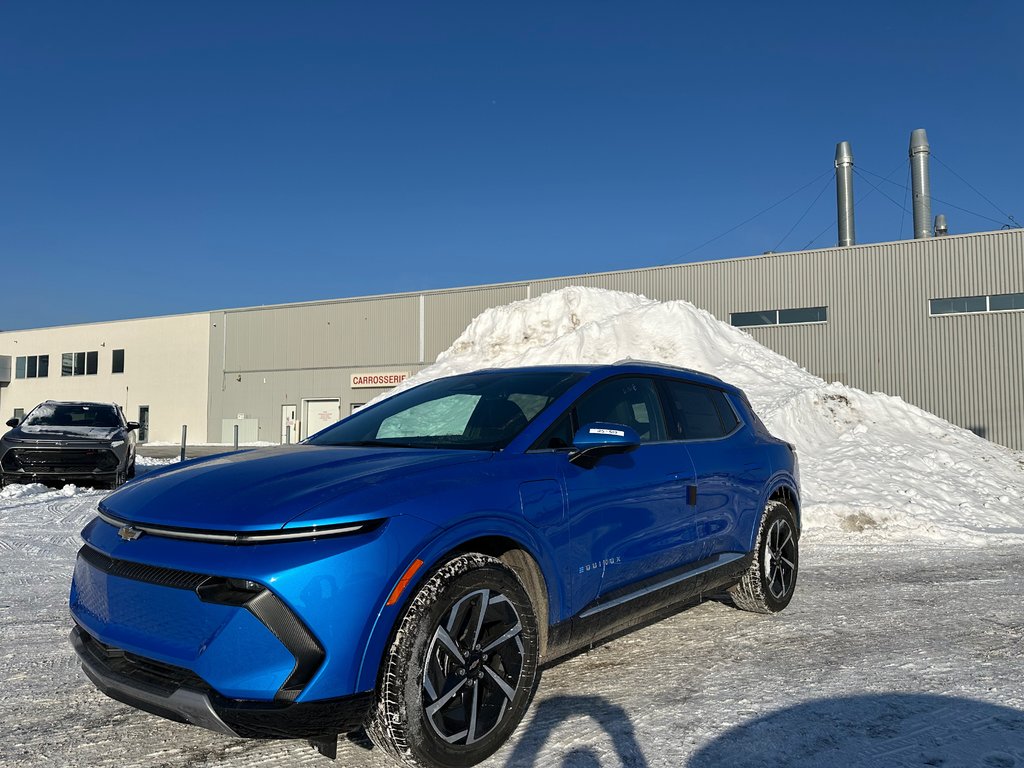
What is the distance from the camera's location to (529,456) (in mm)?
3461

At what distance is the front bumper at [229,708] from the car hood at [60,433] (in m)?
10.6

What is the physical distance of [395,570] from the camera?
2.70 metres

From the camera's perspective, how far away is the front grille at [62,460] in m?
11.6

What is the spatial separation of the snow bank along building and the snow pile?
5269 millimetres

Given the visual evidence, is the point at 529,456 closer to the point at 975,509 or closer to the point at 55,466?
the point at 975,509

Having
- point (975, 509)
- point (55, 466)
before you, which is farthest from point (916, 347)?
point (55, 466)

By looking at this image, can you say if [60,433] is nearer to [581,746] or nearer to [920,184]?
[581,746]

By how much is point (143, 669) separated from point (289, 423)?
3663 cm

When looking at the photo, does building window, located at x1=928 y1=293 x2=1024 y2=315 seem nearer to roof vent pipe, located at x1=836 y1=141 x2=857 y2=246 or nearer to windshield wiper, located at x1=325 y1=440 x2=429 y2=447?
roof vent pipe, located at x1=836 y1=141 x2=857 y2=246

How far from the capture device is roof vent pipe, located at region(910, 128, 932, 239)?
34219mm

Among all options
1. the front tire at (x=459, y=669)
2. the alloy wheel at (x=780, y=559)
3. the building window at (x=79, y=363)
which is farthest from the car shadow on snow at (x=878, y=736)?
the building window at (x=79, y=363)

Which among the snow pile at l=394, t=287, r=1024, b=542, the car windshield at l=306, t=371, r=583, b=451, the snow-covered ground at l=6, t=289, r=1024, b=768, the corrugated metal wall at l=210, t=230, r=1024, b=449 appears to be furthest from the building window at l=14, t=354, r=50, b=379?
the car windshield at l=306, t=371, r=583, b=451

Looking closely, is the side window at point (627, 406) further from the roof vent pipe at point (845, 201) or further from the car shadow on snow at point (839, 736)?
the roof vent pipe at point (845, 201)

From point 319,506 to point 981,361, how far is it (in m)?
26.0
